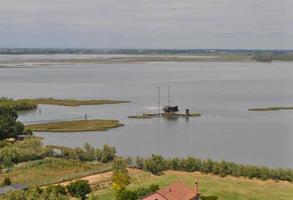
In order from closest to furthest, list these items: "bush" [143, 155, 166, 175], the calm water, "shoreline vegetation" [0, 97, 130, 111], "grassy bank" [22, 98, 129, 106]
Answer: "bush" [143, 155, 166, 175]
the calm water
"shoreline vegetation" [0, 97, 130, 111]
"grassy bank" [22, 98, 129, 106]

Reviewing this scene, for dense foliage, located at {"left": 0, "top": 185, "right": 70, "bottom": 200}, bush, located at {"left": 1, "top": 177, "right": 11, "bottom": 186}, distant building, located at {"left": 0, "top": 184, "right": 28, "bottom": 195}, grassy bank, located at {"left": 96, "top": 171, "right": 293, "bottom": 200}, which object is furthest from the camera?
bush, located at {"left": 1, "top": 177, "right": 11, "bottom": 186}

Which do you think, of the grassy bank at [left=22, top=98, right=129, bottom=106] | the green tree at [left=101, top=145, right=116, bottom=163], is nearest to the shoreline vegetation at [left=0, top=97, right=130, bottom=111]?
the grassy bank at [left=22, top=98, right=129, bottom=106]

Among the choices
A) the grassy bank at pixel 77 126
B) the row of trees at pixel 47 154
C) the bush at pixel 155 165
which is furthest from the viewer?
the grassy bank at pixel 77 126

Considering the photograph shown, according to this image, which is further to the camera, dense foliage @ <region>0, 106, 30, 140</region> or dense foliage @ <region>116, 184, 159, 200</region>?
dense foliage @ <region>0, 106, 30, 140</region>

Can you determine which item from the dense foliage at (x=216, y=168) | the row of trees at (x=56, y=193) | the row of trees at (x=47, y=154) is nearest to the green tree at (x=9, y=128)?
the row of trees at (x=47, y=154)

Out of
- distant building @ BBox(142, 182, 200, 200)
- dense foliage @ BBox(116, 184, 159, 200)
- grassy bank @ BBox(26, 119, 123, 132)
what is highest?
distant building @ BBox(142, 182, 200, 200)

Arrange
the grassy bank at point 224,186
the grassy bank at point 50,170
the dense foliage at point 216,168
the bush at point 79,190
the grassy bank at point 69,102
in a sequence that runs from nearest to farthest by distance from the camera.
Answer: the bush at point 79,190 → the grassy bank at point 224,186 → the grassy bank at point 50,170 → the dense foliage at point 216,168 → the grassy bank at point 69,102

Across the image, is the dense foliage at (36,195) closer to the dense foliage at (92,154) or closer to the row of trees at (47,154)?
the row of trees at (47,154)

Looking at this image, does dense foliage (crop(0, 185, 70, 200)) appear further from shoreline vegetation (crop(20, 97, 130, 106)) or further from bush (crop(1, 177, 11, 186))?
shoreline vegetation (crop(20, 97, 130, 106))
